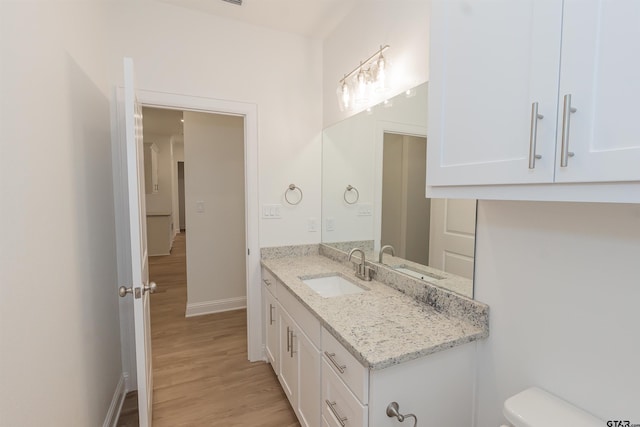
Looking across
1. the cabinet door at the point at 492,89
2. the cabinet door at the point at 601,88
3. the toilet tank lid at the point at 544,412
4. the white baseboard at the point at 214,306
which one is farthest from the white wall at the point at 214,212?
the cabinet door at the point at 601,88

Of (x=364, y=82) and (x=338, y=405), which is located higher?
(x=364, y=82)

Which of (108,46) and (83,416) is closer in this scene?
(83,416)

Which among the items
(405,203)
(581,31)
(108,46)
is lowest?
(405,203)

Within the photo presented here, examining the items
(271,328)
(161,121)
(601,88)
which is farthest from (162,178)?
(601,88)

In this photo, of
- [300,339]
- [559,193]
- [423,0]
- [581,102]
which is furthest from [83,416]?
[423,0]

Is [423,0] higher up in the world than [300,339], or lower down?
higher up

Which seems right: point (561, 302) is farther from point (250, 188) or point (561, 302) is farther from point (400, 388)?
point (250, 188)

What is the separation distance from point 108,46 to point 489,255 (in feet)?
8.30

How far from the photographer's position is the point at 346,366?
1.15 metres

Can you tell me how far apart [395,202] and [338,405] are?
1133 mm

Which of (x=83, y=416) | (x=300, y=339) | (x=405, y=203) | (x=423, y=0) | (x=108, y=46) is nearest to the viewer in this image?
(x=83, y=416)

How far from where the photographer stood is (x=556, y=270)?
3.32ft

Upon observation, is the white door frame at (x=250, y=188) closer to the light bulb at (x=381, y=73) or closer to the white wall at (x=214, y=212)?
the light bulb at (x=381, y=73)

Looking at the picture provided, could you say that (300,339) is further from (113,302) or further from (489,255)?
(113,302)
